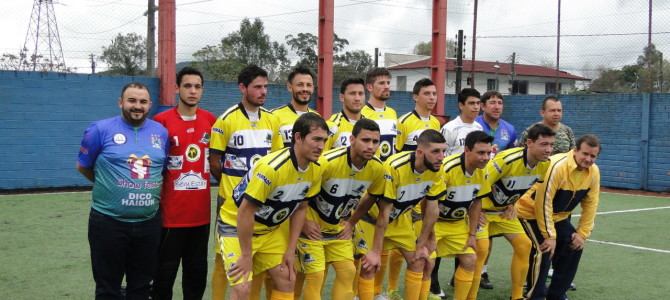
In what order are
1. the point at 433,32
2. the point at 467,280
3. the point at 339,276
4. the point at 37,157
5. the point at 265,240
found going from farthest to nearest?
the point at 433,32
the point at 37,157
the point at 467,280
the point at 339,276
the point at 265,240

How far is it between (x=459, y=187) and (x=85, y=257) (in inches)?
172

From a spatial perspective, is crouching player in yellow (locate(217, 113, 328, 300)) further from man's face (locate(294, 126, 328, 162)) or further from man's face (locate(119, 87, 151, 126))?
man's face (locate(119, 87, 151, 126))

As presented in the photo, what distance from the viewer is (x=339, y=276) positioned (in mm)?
4668

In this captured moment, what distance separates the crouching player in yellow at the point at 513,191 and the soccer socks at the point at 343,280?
1432 mm

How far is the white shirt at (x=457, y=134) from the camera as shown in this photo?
20.5 ft

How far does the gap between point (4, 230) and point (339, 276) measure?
229 inches

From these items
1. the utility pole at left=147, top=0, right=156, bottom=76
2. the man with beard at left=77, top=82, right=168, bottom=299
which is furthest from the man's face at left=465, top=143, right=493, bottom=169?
the utility pole at left=147, top=0, right=156, bottom=76

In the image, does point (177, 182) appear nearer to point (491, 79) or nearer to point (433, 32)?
point (433, 32)

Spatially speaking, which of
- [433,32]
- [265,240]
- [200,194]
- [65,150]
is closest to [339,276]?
[265,240]

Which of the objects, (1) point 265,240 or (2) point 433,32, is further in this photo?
(2) point 433,32

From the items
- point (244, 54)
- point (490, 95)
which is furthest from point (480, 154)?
point (244, 54)

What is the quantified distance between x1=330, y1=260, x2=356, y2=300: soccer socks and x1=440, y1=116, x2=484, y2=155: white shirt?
214 cm

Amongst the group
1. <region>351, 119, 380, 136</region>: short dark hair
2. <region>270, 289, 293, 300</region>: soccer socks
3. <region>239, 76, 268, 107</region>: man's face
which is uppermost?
<region>239, 76, 268, 107</region>: man's face

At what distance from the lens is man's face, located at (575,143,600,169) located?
541 cm
